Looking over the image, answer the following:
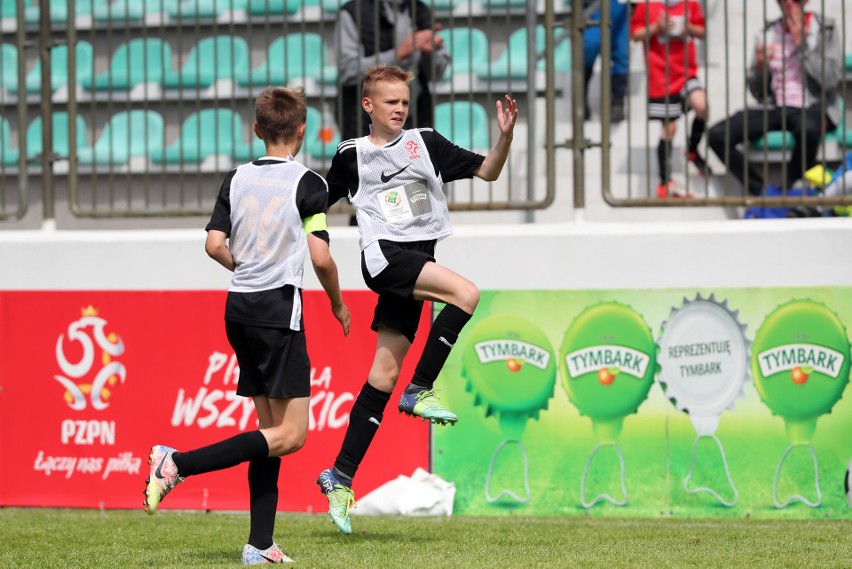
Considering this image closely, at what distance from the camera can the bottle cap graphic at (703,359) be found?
7555 mm

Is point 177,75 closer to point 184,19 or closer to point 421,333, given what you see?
point 184,19

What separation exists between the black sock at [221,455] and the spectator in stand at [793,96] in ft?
12.2

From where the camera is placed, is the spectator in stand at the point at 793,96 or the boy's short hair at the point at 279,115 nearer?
the boy's short hair at the point at 279,115

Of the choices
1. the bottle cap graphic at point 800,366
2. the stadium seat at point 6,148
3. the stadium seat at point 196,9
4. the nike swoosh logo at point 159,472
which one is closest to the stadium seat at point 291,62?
the stadium seat at point 196,9

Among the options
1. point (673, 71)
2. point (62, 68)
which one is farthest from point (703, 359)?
point (62, 68)

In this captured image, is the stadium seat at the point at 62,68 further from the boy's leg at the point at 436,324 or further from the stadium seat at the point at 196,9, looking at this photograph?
the boy's leg at the point at 436,324

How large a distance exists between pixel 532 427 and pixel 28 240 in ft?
10.6

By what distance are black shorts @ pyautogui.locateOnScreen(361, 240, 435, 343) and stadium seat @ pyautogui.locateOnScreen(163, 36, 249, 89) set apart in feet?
9.03

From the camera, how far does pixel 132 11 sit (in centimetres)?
871

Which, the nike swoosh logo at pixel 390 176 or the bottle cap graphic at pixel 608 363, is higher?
the nike swoosh logo at pixel 390 176

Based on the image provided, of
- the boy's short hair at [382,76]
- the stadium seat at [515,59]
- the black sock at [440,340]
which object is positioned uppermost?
the stadium seat at [515,59]

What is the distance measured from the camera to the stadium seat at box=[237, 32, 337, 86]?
834 centimetres

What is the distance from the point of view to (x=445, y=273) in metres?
5.84

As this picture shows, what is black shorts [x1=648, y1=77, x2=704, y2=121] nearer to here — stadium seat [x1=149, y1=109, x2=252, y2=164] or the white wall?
the white wall
